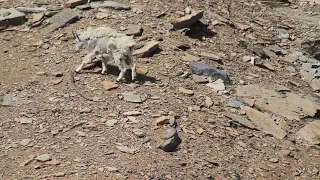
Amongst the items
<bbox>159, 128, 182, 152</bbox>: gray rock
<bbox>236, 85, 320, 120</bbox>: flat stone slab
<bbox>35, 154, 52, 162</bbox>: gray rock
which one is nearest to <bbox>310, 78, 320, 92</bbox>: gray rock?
<bbox>236, 85, 320, 120</bbox>: flat stone slab

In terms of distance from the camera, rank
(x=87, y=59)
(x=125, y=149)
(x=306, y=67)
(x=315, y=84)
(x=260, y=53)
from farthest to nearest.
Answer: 1. (x=306, y=67)
2. (x=260, y=53)
3. (x=315, y=84)
4. (x=87, y=59)
5. (x=125, y=149)

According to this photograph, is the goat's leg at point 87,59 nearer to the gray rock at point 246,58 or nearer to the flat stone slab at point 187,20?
the flat stone slab at point 187,20

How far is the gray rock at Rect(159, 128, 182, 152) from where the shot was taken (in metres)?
6.81

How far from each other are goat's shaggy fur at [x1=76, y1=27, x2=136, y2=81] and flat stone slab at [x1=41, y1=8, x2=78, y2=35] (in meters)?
1.83

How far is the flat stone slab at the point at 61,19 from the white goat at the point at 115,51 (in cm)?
198

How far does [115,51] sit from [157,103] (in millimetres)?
977

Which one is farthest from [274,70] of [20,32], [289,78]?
[20,32]

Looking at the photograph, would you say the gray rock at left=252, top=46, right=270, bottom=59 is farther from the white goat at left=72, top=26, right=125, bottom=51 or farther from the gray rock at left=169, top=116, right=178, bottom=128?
the gray rock at left=169, top=116, right=178, bottom=128

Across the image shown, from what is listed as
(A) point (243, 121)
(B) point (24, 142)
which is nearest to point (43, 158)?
(B) point (24, 142)

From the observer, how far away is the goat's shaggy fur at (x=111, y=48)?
25.0ft

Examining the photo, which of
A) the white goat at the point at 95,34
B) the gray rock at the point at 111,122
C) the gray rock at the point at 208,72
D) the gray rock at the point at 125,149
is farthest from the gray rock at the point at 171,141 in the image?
the gray rock at the point at 208,72

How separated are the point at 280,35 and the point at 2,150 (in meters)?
8.11

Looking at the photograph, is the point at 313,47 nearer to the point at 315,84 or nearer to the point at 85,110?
the point at 315,84

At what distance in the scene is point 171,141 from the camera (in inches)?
270
